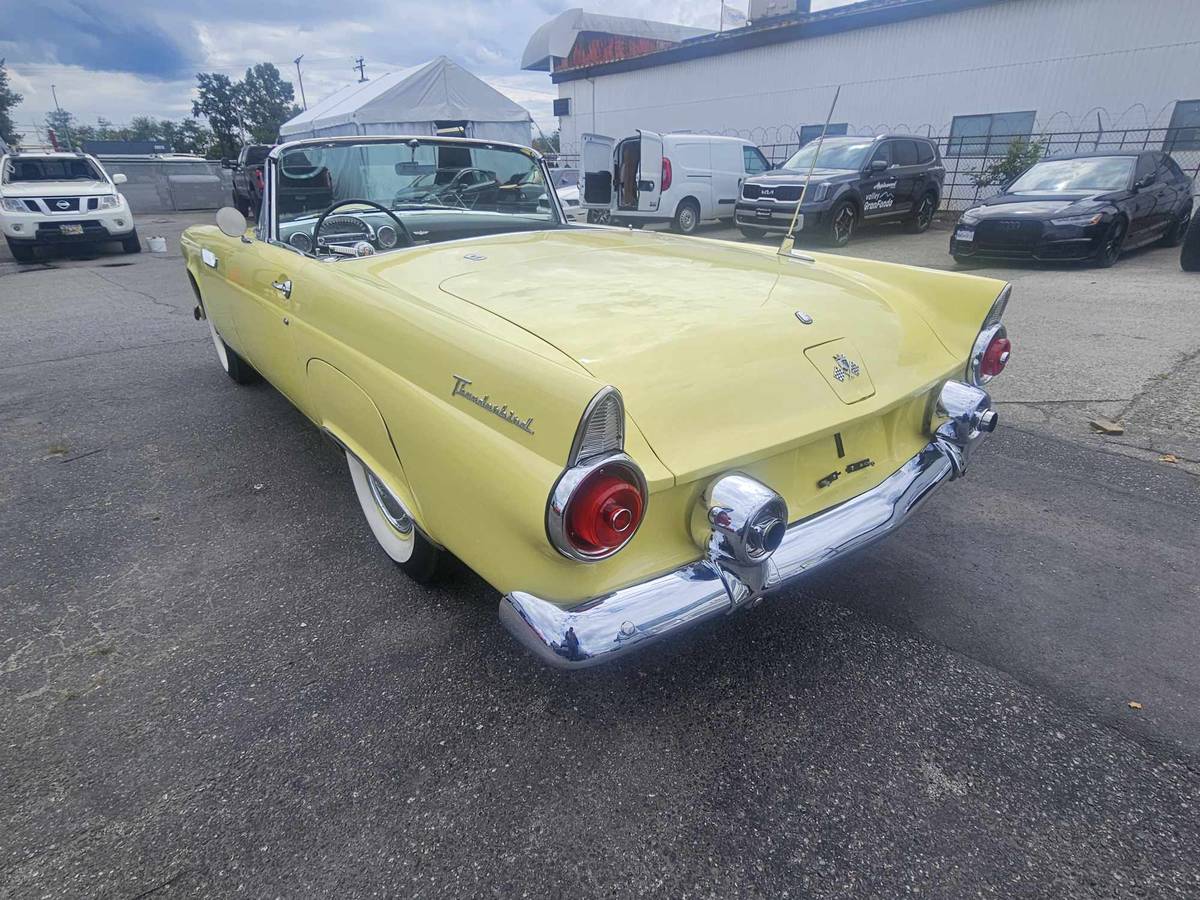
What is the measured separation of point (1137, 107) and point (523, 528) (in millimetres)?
17635

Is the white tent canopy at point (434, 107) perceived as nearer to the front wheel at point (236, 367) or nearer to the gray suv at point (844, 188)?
the gray suv at point (844, 188)

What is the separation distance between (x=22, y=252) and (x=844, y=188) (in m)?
13.4

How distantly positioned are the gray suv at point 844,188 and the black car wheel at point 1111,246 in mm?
3556

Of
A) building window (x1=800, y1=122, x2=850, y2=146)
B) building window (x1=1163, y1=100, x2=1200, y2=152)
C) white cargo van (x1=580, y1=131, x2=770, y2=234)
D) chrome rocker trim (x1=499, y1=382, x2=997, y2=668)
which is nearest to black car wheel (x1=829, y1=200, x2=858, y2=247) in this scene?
white cargo van (x1=580, y1=131, x2=770, y2=234)

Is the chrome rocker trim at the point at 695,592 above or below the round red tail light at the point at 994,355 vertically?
below

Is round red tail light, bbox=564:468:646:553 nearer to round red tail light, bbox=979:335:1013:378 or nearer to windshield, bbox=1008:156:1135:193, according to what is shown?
round red tail light, bbox=979:335:1013:378

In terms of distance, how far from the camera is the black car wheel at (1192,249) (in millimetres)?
8003

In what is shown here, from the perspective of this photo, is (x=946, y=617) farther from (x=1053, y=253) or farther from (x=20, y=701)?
(x=1053, y=253)

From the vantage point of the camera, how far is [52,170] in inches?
451

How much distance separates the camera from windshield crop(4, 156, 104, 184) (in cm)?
1114

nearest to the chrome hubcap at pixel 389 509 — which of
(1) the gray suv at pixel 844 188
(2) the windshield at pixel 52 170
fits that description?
(1) the gray suv at pixel 844 188

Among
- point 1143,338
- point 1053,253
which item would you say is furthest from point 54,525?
point 1053,253

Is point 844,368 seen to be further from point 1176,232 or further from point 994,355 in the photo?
point 1176,232

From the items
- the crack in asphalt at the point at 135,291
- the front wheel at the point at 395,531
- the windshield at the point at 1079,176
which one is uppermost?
the windshield at the point at 1079,176
